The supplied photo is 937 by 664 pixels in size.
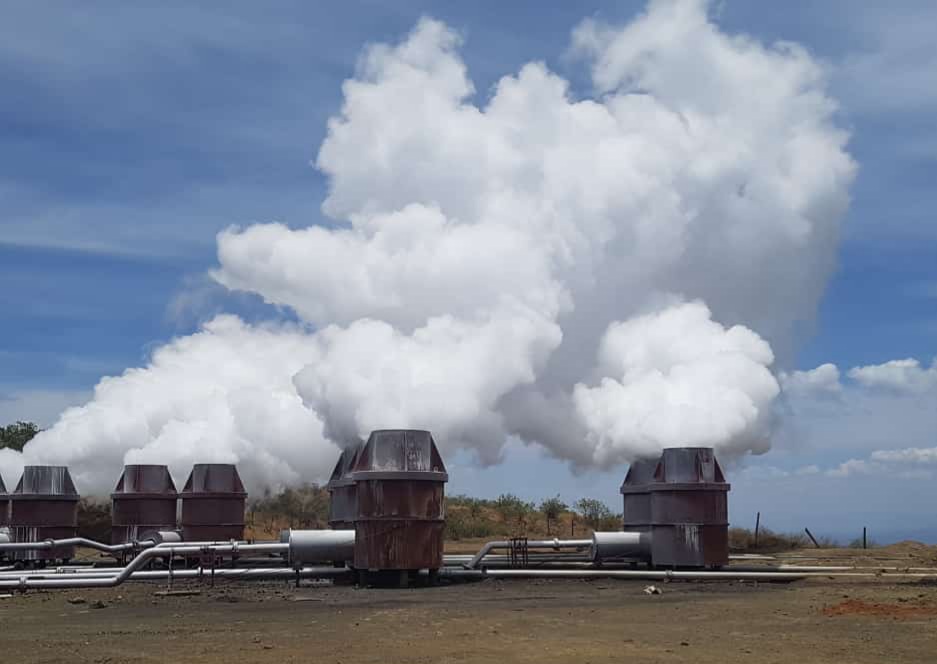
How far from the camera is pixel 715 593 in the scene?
1093 inches

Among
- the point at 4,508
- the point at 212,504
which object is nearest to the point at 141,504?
the point at 212,504

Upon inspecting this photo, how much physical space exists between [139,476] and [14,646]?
26.1 meters

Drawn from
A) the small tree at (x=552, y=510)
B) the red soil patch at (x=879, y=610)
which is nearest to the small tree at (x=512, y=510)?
the small tree at (x=552, y=510)

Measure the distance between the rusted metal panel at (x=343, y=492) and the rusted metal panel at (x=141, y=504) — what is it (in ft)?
22.6

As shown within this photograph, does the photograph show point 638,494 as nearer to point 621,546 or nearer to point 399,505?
point 621,546

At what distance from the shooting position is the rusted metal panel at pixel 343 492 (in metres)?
38.0

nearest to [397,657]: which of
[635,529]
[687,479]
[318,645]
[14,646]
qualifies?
[318,645]

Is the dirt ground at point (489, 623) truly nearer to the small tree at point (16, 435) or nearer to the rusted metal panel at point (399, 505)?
the rusted metal panel at point (399, 505)

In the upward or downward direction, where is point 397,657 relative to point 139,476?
downward

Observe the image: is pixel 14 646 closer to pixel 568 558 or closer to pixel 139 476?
pixel 568 558

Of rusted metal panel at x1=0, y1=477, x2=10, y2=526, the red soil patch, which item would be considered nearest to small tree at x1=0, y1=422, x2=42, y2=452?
rusted metal panel at x1=0, y1=477, x2=10, y2=526

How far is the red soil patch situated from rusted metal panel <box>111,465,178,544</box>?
28261 mm

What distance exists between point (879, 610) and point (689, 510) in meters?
11.9

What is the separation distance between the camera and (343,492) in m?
39.8
